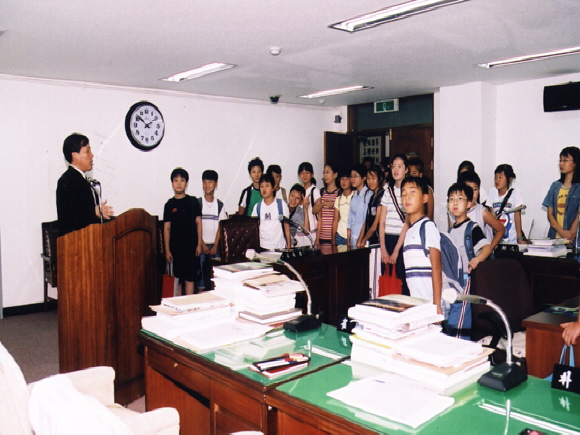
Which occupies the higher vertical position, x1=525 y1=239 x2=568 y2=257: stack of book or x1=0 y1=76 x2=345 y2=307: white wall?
x1=0 y1=76 x2=345 y2=307: white wall

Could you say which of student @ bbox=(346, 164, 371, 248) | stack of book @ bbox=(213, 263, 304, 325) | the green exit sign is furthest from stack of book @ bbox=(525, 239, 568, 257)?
the green exit sign

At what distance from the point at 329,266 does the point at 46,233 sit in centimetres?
361

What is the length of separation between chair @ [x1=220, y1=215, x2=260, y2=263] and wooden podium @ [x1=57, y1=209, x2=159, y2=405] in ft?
4.15

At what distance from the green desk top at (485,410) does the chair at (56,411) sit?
49cm

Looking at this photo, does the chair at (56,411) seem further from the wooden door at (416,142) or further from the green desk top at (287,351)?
the wooden door at (416,142)

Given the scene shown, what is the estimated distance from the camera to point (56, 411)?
1142mm

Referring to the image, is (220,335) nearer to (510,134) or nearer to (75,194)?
(75,194)

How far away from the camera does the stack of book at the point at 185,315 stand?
2.31 metres

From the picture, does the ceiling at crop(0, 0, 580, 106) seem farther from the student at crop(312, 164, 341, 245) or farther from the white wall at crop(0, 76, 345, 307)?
the student at crop(312, 164, 341, 245)

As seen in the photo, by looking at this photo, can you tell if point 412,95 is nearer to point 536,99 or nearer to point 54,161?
point 536,99

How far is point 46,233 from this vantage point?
602cm

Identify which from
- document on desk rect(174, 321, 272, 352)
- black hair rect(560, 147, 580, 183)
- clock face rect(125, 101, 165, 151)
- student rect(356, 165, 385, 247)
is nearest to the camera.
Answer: document on desk rect(174, 321, 272, 352)

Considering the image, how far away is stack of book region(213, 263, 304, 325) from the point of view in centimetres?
245

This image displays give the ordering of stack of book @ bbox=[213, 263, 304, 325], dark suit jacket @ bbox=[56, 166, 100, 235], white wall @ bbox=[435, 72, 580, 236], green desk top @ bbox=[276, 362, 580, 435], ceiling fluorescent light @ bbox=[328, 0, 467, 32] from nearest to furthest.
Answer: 1. green desk top @ bbox=[276, 362, 580, 435]
2. stack of book @ bbox=[213, 263, 304, 325]
3. dark suit jacket @ bbox=[56, 166, 100, 235]
4. ceiling fluorescent light @ bbox=[328, 0, 467, 32]
5. white wall @ bbox=[435, 72, 580, 236]
